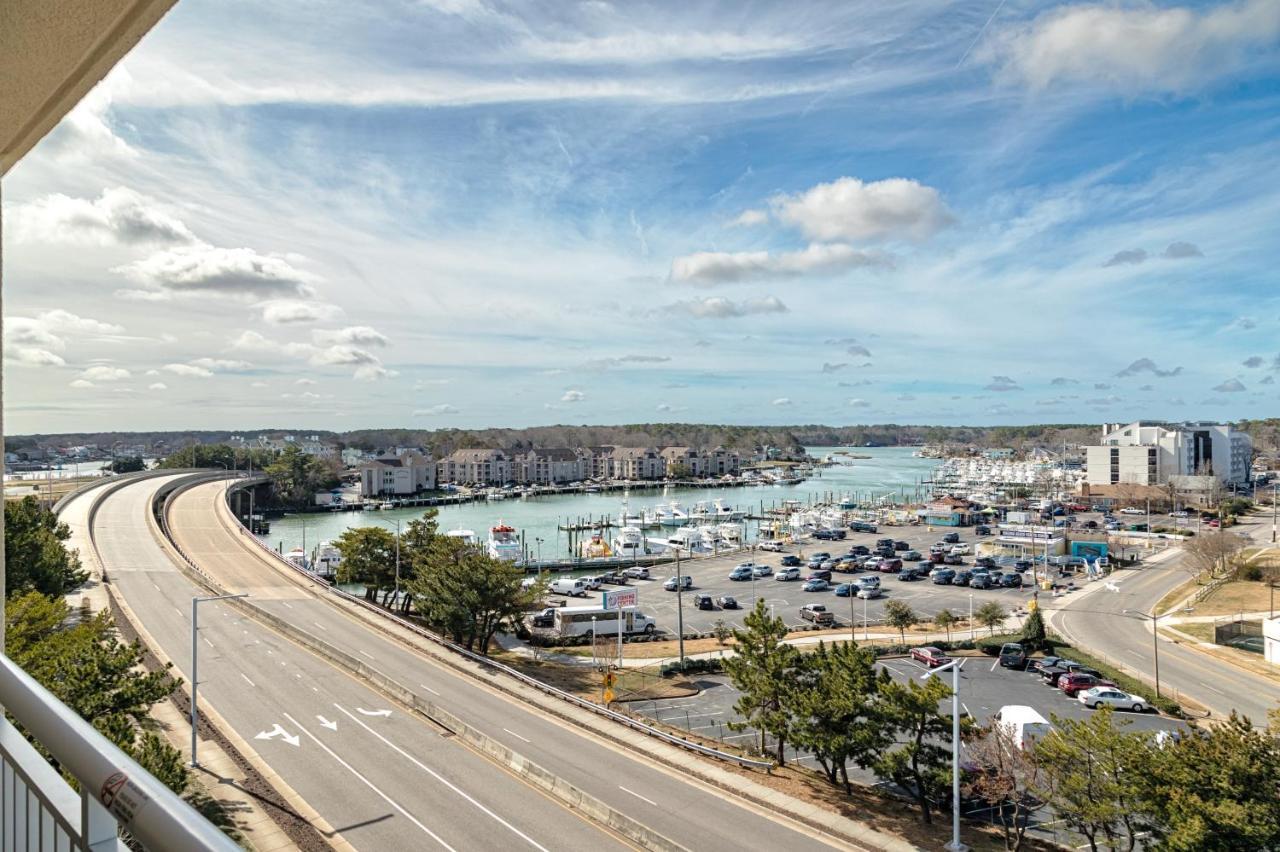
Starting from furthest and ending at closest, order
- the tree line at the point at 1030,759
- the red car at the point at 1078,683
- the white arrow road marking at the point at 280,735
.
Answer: the red car at the point at 1078,683 → the white arrow road marking at the point at 280,735 → the tree line at the point at 1030,759

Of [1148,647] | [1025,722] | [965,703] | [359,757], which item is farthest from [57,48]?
[1148,647]

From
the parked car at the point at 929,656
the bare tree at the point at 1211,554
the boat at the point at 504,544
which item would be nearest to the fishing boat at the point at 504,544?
A: the boat at the point at 504,544

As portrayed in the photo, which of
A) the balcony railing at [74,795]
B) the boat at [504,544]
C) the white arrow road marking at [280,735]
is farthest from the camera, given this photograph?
the boat at [504,544]

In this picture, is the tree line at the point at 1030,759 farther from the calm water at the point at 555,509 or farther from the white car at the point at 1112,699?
the calm water at the point at 555,509

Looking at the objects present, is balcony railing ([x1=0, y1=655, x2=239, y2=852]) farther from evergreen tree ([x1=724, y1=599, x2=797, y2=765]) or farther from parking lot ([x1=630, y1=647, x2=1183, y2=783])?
parking lot ([x1=630, y1=647, x2=1183, y2=783])

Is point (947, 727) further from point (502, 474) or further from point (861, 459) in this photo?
point (861, 459)

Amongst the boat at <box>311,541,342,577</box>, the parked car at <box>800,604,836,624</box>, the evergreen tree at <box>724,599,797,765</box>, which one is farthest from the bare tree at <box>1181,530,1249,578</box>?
the boat at <box>311,541,342,577</box>

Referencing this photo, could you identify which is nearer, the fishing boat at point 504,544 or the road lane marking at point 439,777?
the road lane marking at point 439,777
